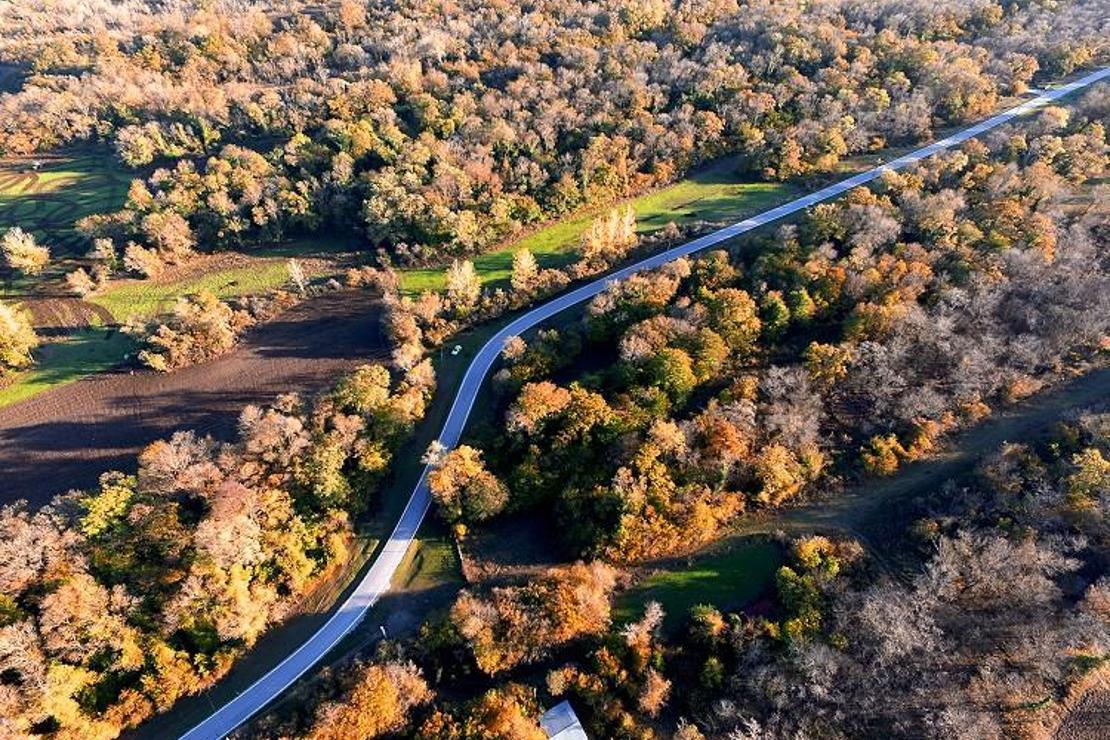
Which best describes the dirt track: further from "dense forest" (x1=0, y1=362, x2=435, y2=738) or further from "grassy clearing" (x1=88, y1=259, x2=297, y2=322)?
"grassy clearing" (x1=88, y1=259, x2=297, y2=322)

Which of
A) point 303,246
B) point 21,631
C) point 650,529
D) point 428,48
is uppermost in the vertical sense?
point 428,48

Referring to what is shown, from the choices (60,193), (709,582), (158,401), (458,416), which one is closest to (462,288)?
(458,416)

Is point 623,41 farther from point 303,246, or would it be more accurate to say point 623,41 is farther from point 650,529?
point 650,529

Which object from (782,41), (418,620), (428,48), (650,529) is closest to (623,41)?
(782,41)

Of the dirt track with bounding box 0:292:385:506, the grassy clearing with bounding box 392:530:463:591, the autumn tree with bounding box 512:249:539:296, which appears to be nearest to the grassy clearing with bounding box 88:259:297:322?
the dirt track with bounding box 0:292:385:506

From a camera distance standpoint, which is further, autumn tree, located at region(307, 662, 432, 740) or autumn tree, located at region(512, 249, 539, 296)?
autumn tree, located at region(512, 249, 539, 296)

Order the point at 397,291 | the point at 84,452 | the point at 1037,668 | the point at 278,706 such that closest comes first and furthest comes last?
1. the point at 1037,668
2. the point at 278,706
3. the point at 84,452
4. the point at 397,291
